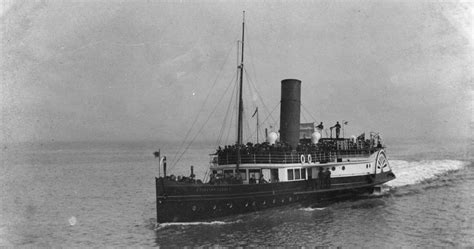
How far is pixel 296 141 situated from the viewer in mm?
27516

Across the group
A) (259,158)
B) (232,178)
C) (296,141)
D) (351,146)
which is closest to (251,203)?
(232,178)

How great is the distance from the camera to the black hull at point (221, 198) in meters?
20.0

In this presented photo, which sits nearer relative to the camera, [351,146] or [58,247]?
[58,247]

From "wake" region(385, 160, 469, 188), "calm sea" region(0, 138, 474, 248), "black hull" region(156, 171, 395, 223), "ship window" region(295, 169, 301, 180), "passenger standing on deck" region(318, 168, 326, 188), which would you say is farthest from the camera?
"wake" region(385, 160, 469, 188)

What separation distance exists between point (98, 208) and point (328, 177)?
16970mm

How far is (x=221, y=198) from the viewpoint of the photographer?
2102cm

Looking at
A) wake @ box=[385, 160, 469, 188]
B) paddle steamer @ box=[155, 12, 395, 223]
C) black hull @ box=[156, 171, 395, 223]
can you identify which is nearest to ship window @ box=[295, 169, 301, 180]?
paddle steamer @ box=[155, 12, 395, 223]

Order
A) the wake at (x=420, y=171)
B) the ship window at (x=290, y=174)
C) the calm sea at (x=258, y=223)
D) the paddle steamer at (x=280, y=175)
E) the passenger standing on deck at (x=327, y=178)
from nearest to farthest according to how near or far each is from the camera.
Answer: the calm sea at (x=258, y=223) < the paddle steamer at (x=280, y=175) < the ship window at (x=290, y=174) < the passenger standing on deck at (x=327, y=178) < the wake at (x=420, y=171)

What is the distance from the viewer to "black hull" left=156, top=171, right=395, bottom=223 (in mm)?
20016

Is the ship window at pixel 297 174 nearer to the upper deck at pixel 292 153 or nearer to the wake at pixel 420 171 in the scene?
the upper deck at pixel 292 153

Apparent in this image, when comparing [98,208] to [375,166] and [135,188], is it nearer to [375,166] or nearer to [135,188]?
[135,188]

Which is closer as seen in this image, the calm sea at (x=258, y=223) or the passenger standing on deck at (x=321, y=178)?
the calm sea at (x=258, y=223)

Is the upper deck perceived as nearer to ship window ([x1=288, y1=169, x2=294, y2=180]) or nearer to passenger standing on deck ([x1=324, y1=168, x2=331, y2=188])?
ship window ([x1=288, y1=169, x2=294, y2=180])

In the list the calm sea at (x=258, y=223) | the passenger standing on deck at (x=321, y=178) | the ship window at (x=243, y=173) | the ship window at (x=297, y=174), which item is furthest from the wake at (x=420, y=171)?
the ship window at (x=243, y=173)
